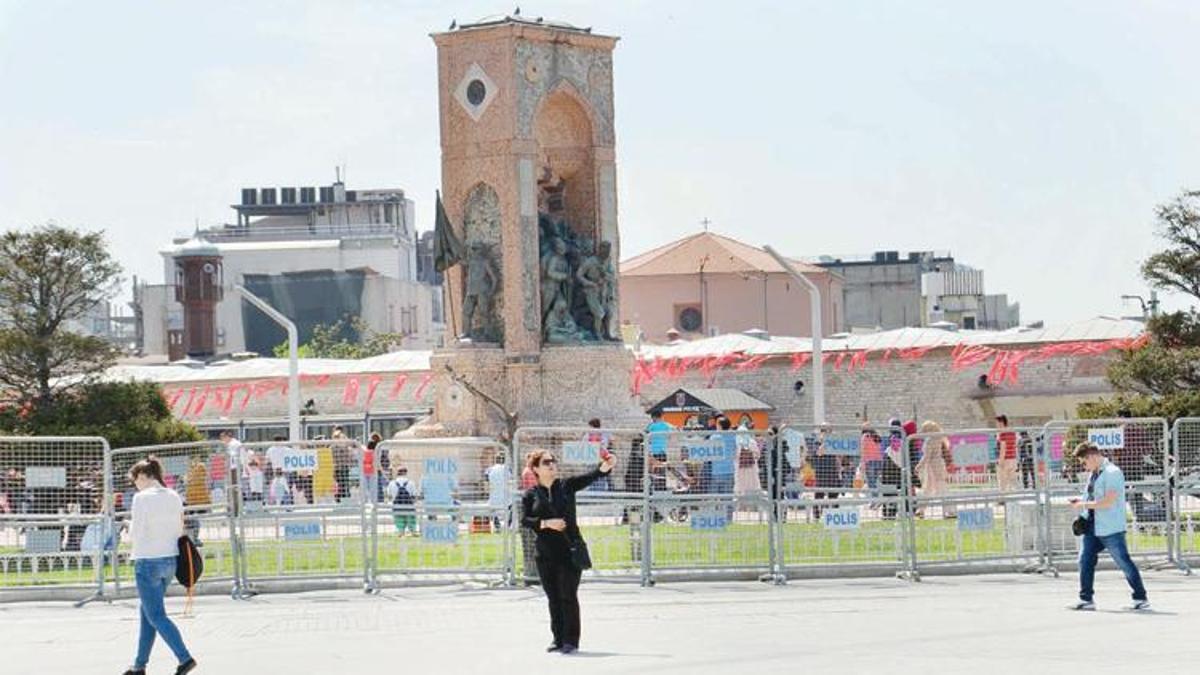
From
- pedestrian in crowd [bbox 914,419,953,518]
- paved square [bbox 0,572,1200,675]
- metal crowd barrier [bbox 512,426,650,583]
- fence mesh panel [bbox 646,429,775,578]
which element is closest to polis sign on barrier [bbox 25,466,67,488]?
paved square [bbox 0,572,1200,675]

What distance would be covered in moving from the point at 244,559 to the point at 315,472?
1.12 metres

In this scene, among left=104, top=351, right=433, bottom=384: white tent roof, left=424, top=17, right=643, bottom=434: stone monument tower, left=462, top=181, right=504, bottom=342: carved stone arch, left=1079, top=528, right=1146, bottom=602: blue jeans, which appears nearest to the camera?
left=1079, top=528, right=1146, bottom=602: blue jeans

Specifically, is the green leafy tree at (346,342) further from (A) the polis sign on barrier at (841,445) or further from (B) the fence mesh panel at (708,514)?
(B) the fence mesh panel at (708,514)

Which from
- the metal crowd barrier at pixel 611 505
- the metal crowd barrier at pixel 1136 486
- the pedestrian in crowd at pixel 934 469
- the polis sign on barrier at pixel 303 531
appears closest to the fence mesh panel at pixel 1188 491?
the metal crowd barrier at pixel 1136 486

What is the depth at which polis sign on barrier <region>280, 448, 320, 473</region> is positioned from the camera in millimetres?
24297

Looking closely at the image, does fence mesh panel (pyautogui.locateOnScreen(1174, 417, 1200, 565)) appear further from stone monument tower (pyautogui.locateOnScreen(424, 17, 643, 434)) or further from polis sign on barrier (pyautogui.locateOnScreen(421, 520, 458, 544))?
stone monument tower (pyautogui.locateOnScreen(424, 17, 643, 434))

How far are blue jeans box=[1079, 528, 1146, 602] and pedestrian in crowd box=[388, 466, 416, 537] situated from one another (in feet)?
23.2

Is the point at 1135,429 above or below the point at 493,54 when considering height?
below

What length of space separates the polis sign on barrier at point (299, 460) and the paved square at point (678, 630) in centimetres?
129

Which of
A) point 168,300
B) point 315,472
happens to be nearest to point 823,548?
point 315,472

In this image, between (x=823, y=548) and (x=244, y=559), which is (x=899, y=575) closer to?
(x=823, y=548)

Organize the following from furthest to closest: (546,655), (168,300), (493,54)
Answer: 1. (168,300)
2. (493,54)
3. (546,655)

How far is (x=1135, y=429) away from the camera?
1000 inches

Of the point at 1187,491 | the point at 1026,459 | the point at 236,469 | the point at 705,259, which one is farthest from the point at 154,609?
the point at 705,259
